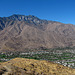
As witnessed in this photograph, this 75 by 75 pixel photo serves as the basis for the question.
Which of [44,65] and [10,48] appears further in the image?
[10,48]

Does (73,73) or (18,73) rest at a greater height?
(18,73)

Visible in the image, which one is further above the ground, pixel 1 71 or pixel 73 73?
pixel 1 71

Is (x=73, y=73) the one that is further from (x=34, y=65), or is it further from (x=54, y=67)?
(x=34, y=65)

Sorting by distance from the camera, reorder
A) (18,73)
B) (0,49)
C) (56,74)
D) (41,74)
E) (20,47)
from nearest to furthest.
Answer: (18,73)
(41,74)
(56,74)
(0,49)
(20,47)

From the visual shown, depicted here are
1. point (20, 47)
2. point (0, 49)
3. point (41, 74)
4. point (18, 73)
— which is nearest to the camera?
point (18, 73)

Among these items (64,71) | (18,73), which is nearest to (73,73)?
(64,71)

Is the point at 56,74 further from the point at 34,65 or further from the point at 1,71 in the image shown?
the point at 1,71

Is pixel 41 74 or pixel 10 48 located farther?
pixel 10 48

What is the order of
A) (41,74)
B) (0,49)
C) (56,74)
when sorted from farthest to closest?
(0,49), (56,74), (41,74)

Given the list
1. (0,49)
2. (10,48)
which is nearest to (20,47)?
(10,48)
